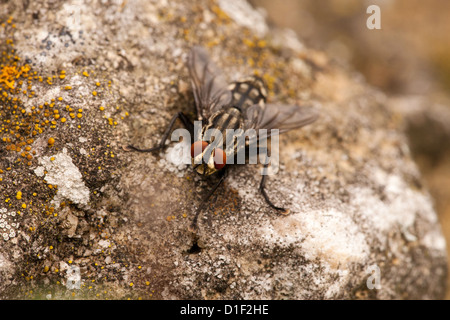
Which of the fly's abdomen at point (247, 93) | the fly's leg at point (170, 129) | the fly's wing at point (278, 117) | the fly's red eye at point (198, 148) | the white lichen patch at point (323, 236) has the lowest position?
the white lichen patch at point (323, 236)

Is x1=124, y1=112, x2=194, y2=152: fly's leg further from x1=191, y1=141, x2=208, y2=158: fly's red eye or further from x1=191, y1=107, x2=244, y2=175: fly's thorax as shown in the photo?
x1=191, y1=141, x2=208, y2=158: fly's red eye

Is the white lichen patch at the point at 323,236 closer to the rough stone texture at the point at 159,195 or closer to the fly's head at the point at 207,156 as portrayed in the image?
the rough stone texture at the point at 159,195

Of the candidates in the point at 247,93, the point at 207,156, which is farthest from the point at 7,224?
the point at 247,93

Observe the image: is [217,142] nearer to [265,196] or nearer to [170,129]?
[170,129]

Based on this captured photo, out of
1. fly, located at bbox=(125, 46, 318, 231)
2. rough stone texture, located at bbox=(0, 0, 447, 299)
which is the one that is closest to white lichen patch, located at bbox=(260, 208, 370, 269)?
rough stone texture, located at bbox=(0, 0, 447, 299)

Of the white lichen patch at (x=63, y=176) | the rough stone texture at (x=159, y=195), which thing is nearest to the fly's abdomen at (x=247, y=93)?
the rough stone texture at (x=159, y=195)
